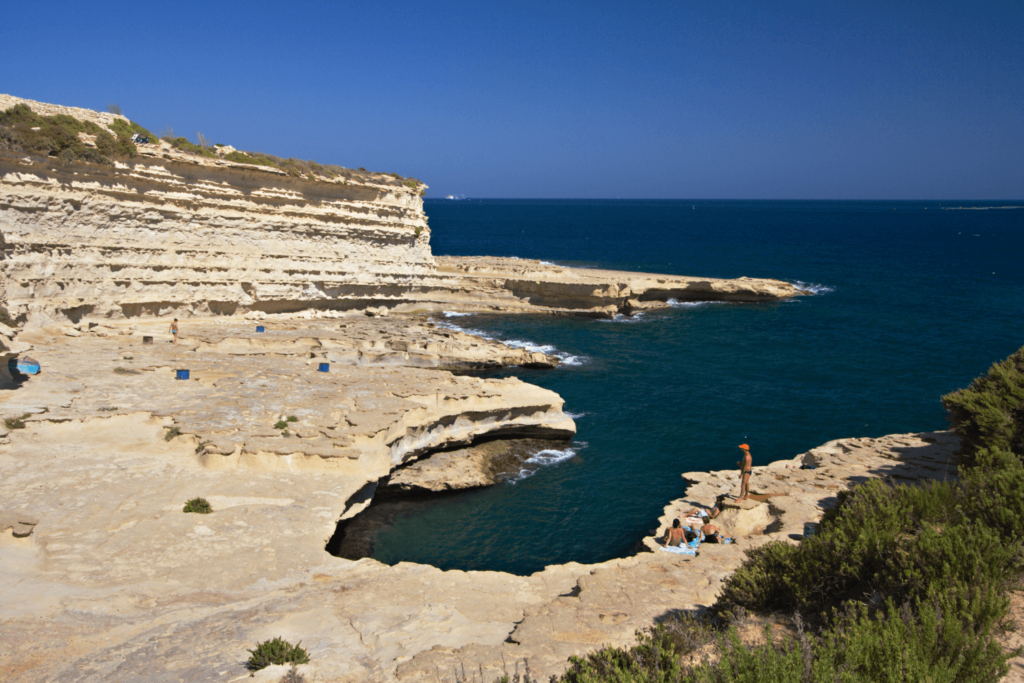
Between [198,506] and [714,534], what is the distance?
11975mm

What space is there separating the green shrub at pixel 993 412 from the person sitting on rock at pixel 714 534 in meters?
5.87

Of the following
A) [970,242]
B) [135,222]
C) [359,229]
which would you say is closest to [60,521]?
[135,222]

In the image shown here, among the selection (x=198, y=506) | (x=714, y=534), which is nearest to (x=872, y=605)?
Answer: (x=714, y=534)

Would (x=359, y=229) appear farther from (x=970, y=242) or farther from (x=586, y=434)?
(x=970, y=242)

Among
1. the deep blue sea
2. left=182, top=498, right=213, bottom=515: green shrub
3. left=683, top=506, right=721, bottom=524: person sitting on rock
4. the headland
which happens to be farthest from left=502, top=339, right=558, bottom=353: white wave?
left=182, top=498, right=213, bottom=515: green shrub

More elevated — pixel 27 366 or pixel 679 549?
pixel 27 366

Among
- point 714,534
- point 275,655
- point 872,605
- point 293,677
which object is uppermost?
point 872,605

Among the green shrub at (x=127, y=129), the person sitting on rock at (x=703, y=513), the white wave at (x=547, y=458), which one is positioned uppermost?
the green shrub at (x=127, y=129)

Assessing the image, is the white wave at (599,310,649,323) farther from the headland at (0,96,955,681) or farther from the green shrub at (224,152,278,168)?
the green shrub at (224,152,278,168)

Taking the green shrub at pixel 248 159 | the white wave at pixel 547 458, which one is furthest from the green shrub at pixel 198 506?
the green shrub at pixel 248 159

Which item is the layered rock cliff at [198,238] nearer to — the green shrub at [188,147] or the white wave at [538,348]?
the green shrub at [188,147]

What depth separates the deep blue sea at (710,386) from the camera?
18.3m

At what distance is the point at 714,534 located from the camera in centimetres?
1543

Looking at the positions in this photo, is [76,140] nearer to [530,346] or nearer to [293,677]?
[530,346]
